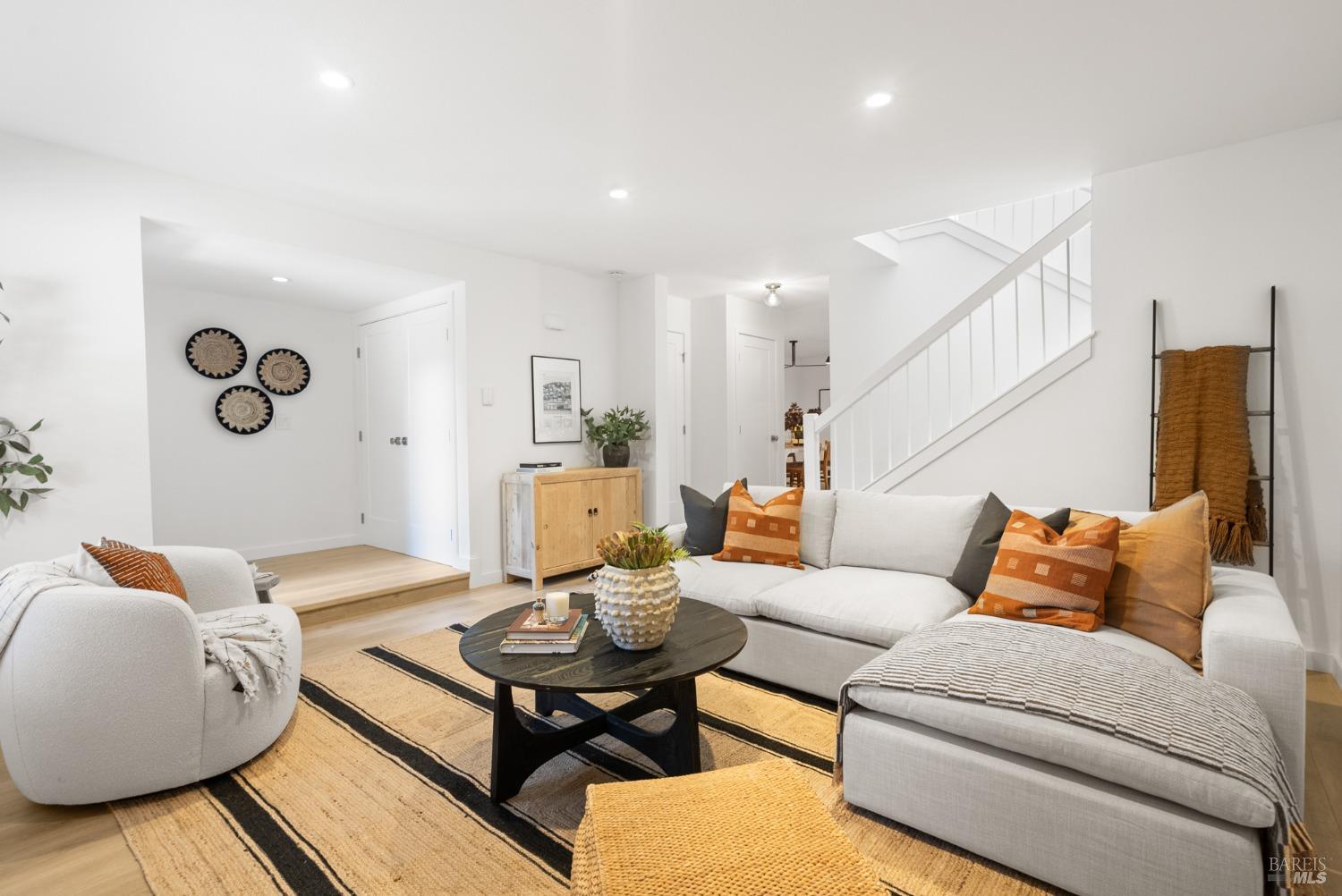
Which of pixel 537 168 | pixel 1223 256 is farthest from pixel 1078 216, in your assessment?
pixel 537 168

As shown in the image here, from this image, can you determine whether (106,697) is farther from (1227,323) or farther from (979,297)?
(1227,323)

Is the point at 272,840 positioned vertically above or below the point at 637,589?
below

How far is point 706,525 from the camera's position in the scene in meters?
3.37

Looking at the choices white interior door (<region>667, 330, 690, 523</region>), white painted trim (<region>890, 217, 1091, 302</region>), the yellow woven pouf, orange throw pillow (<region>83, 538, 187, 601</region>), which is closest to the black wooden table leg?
the yellow woven pouf

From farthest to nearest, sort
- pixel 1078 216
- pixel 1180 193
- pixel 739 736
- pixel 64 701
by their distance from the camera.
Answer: pixel 1078 216 < pixel 1180 193 < pixel 739 736 < pixel 64 701

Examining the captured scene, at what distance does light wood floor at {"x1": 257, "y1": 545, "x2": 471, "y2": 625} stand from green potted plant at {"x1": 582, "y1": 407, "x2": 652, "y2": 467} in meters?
1.44

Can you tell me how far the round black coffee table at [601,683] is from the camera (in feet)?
5.79

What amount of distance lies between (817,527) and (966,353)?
244cm

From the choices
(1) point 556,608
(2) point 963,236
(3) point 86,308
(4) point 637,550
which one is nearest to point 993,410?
(2) point 963,236

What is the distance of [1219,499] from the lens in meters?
2.93

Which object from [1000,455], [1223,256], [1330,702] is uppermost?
[1223,256]

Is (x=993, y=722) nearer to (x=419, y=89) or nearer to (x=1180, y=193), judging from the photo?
(x=419, y=89)

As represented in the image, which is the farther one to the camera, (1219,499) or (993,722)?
(1219,499)

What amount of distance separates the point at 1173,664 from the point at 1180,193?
2.51 meters
